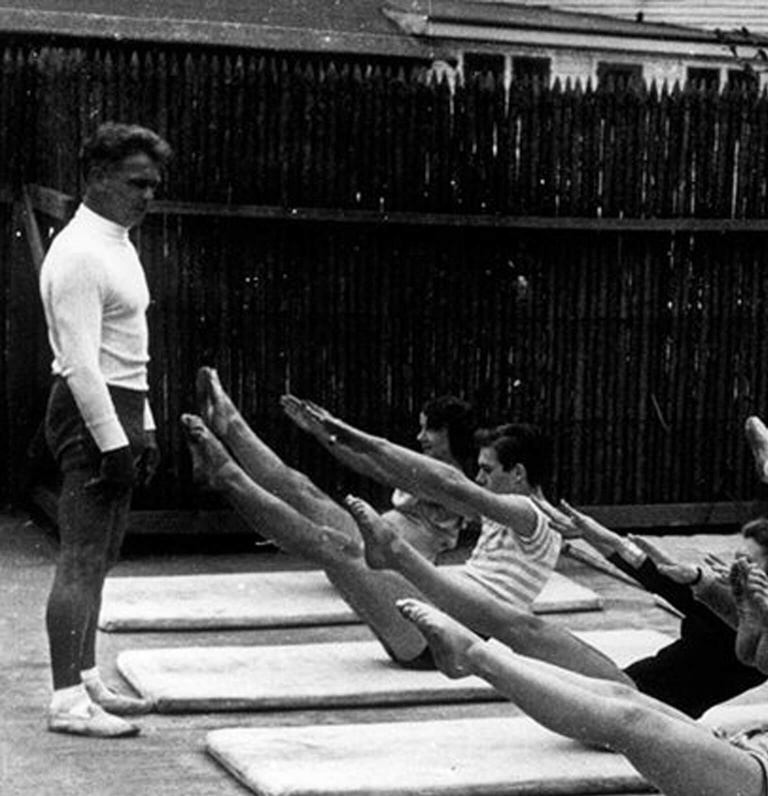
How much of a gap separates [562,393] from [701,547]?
3.71 ft

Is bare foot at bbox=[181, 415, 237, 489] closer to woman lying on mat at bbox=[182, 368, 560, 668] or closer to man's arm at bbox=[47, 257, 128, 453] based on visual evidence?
woman lying on mat at bbox=[182, 368, 560, 668]

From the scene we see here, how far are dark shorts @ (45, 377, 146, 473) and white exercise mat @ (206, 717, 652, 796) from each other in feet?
3.37

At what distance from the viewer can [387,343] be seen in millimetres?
11938

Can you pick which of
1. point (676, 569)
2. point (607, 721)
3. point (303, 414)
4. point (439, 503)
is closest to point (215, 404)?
point (303, 414)

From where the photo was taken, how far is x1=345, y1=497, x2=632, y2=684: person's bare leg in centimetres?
717

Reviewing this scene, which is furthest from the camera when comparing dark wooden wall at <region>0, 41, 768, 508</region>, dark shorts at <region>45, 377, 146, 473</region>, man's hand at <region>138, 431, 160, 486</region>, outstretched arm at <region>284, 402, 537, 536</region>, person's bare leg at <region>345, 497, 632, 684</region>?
dark wooden wall at <region>0, 41, 768, 508</region>

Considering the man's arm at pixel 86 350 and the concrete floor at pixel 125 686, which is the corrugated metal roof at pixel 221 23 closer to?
the concrete floor at pixel 125 686

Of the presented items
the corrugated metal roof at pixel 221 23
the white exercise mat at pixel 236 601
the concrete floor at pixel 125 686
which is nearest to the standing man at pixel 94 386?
the concrete floor at pixel 125 686

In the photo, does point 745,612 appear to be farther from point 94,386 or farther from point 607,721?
point 94,386

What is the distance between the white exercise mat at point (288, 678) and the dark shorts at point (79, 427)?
93 cm

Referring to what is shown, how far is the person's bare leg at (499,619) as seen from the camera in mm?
7172

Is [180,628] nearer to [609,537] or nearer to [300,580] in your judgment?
[300,580]

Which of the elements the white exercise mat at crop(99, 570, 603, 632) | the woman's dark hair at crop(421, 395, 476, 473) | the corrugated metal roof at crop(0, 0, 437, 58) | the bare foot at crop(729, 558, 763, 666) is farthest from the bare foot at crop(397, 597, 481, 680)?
the corrugated metal roof at crop(0, 0, 437, 58)

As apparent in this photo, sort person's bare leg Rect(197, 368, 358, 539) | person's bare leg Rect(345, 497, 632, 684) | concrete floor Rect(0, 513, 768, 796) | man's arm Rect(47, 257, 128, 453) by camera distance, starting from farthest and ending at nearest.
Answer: person's bare leg Rect(197, 368, 358, 539), man's arm Rect(47, 257, 128, 453), person's bare leg Rect(345, 497, 632, 684), concrete floor Rect(0, 513, 768, 796)
